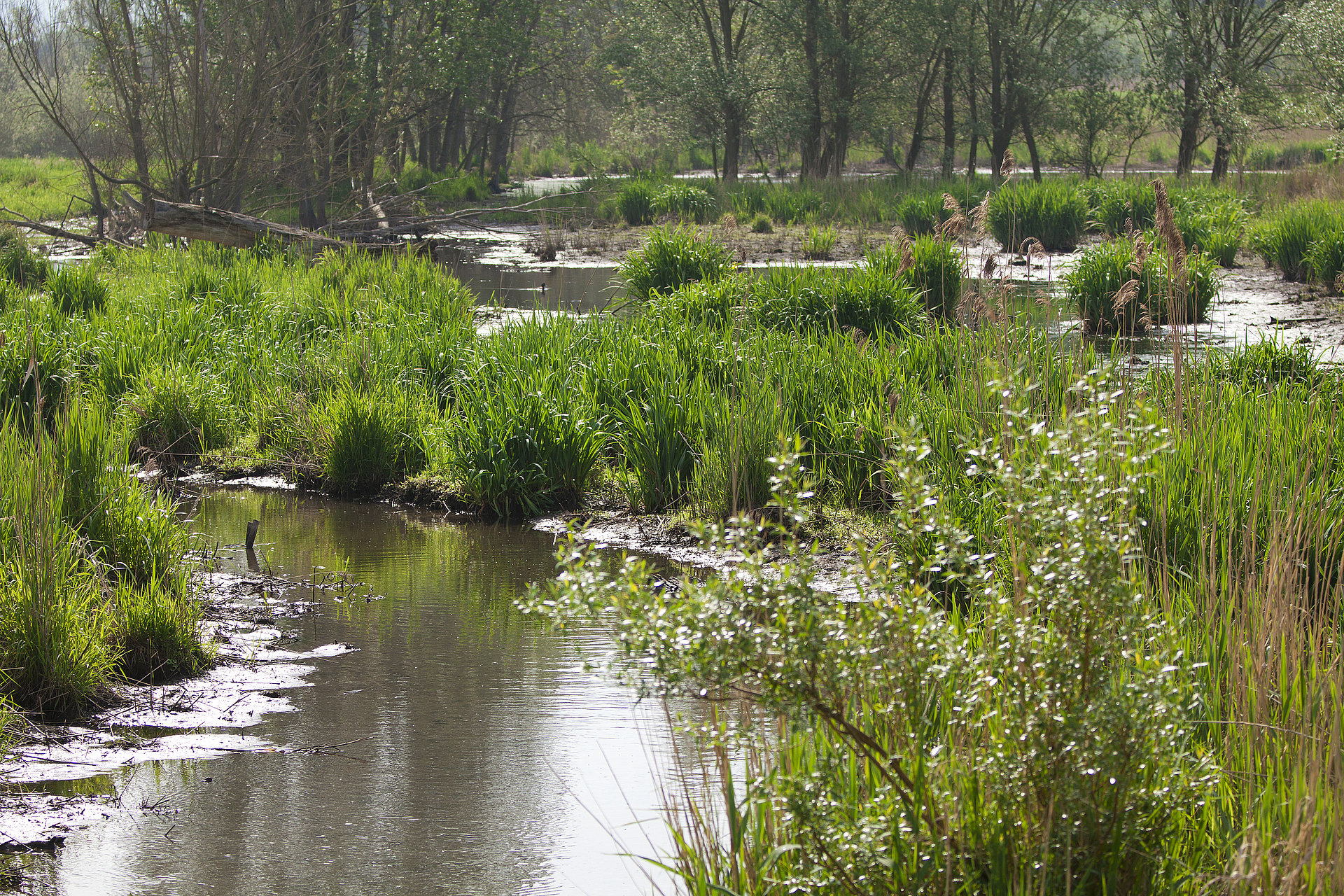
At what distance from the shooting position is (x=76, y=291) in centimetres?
1138

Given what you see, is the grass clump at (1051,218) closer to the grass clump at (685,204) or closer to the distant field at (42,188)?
the grass clump at (685,204)

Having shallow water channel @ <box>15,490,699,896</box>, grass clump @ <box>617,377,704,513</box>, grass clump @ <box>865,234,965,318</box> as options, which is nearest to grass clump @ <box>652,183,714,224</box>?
grass clump @ <box>865,234,965,318</box>

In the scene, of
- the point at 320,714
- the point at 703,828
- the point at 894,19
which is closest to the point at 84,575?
the point at 320,714

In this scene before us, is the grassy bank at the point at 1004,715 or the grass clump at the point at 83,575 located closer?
the grassy bank at the point at 1004,715

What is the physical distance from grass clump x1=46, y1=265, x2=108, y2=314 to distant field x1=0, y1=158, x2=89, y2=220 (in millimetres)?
15702

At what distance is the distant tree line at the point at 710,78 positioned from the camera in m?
17.1

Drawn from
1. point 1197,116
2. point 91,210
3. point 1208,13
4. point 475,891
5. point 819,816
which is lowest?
point 475,891

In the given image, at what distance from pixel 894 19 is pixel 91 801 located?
96.8ft

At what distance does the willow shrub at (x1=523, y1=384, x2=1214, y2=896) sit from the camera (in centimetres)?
220

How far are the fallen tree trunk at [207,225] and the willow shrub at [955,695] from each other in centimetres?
1316

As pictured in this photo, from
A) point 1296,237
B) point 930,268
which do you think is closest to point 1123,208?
point 1296,237

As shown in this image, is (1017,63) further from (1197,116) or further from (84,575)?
(84,575)

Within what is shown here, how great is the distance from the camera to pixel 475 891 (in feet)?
10.8

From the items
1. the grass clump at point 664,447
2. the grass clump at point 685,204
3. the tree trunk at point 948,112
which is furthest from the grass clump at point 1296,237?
the tree trunk at point 948,112
